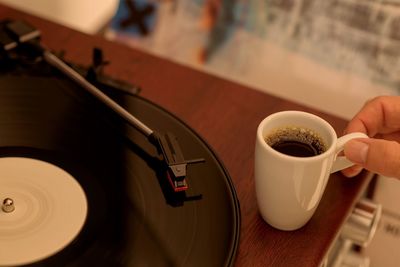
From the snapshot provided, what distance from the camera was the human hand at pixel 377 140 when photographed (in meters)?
0.57

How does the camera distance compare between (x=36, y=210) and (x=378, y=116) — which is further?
(x=378, y=116)

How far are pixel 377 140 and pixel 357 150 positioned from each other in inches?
0.9

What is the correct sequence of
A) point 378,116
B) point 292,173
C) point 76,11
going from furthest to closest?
point 76,11, point 378,116, point 292,173

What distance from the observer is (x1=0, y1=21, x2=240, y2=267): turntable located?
56cm

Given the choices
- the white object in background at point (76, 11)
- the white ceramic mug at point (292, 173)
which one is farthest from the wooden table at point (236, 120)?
the white object in background at point (76, 11)

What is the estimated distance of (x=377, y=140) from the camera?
0.58m

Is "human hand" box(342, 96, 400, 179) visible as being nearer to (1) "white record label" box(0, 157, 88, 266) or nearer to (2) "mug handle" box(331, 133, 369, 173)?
(2) "mug handle" box(331, 133, 369, 173)

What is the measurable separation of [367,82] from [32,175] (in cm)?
76

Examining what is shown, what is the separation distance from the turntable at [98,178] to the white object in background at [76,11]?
2.35ft

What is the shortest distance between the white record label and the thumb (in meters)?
0.28

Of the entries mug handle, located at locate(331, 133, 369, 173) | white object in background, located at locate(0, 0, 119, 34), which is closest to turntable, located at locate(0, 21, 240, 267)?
mug handle, located at locate(331, 133, 369, 173)

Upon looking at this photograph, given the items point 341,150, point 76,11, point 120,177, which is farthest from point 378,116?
point 76,11

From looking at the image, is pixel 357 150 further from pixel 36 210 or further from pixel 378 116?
pixel 36 210

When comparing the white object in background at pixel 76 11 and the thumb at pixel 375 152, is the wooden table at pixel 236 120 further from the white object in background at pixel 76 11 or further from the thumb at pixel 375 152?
the white object in background at pixel 76 11
